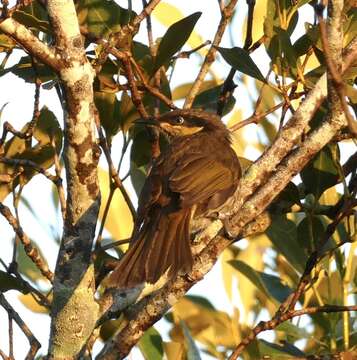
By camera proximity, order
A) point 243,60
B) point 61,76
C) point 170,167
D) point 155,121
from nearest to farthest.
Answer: point 61,76 → point 243,60 → point 155,121 → point 170,167

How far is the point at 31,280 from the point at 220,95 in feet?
4.42

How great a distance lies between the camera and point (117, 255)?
5.33 meters

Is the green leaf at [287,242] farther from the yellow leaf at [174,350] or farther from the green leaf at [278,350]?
the yellow leaf at [174,350]

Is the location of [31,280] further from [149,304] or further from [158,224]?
[149,304]

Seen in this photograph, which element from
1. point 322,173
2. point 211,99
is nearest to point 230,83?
point 211,99

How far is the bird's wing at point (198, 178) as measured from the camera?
17.7ft

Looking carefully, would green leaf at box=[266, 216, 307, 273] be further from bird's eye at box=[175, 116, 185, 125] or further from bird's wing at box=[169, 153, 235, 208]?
bird's eye at box=[175, 116, 185, 125]

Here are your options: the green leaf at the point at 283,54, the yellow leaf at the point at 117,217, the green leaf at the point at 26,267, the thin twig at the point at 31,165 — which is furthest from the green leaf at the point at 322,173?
the green leaf at the point at 26,267

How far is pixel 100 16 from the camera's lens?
15.8 ft

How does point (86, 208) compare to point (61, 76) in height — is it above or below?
below

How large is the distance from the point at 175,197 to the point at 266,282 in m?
0.71

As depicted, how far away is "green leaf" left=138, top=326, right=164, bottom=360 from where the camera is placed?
470 centimetres

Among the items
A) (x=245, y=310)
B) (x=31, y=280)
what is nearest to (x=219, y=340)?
(x=245, y=310)

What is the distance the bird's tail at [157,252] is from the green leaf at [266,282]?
297 millimetres
